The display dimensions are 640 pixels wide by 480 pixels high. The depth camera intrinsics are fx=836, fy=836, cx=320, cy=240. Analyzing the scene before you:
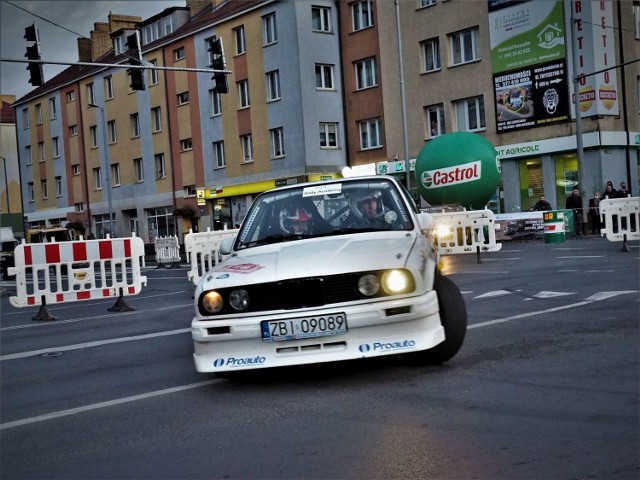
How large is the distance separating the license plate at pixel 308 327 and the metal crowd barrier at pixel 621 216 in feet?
49.4

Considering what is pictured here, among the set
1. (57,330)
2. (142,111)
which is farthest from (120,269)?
(142,111)

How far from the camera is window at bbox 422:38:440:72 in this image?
38000mm

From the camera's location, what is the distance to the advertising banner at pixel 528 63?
32750mm

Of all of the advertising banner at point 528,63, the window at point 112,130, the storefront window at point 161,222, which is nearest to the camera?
the advertising banner at point 528,63

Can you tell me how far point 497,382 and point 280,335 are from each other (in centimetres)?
159

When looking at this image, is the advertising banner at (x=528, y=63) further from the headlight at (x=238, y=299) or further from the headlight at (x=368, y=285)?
the headlight at (x=238, y=299)

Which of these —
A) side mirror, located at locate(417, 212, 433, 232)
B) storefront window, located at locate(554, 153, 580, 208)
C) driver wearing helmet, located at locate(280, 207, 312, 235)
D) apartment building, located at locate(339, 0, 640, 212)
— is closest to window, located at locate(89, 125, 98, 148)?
apartment building, located at locate(339, 0, 640, 212)

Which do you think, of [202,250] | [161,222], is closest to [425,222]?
[202,250]

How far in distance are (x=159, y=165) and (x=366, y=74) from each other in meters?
16.2

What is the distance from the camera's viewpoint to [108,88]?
5675 cm

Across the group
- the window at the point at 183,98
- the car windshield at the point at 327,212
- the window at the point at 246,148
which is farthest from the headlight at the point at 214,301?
the window at the point at 183,98

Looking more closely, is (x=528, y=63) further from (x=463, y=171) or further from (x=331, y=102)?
(x=331, y=102)

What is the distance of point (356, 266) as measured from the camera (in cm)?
610

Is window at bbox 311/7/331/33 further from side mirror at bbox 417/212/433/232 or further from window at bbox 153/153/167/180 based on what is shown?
side mirror at bbox 417/212/433/232
